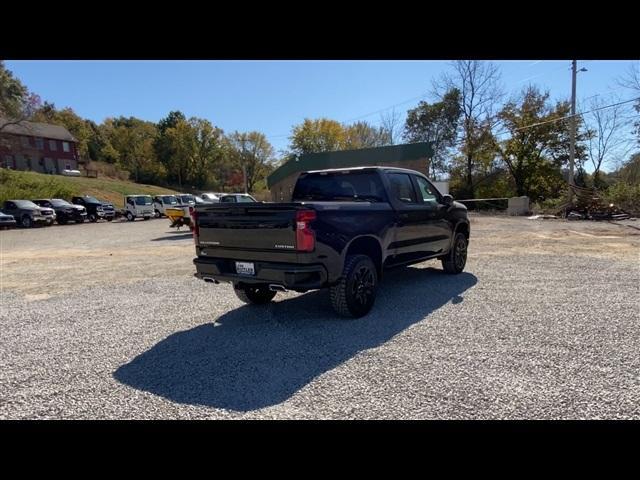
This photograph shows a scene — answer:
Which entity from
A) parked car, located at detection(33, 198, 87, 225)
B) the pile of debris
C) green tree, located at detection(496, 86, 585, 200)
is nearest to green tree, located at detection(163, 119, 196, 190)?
parked car, located at detection(33, 198, 87, 225)

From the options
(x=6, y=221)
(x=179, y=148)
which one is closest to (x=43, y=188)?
(x=6, y=221)

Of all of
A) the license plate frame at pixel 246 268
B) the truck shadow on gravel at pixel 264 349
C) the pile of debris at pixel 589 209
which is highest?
the pile of debris at pixel 589 209

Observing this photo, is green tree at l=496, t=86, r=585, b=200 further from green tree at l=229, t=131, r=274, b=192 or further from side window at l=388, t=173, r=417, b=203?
green tree at l=229, t=131, r=274, b=192

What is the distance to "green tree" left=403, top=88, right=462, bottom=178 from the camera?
38250mm

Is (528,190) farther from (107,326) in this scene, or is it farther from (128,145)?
(128,145)

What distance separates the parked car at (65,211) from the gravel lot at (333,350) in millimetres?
23289

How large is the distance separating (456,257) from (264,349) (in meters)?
4.67

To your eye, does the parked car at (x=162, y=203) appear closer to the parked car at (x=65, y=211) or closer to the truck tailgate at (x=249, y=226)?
the parked car at (x=65, y=211)

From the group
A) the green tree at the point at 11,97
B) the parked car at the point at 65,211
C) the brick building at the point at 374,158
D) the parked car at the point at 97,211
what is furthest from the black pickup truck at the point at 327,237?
the green tree at the point at 11,97

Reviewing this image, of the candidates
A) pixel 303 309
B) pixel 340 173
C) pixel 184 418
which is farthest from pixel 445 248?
pixel 184 418

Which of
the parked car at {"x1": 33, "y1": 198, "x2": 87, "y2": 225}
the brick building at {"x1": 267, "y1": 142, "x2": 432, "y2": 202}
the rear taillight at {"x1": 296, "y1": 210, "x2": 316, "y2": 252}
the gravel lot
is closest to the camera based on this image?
the gravel lot

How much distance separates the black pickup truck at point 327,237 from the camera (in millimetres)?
4281

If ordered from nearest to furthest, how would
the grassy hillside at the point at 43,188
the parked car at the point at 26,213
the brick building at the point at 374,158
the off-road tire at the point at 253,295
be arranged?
the off-road tire at the point at 253,295 → the brick building at the point at 374,158 → the parked car at the point at 26,213 → the grassy hillside at the point at 43,188

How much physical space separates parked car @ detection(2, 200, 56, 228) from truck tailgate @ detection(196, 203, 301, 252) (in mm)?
26040
